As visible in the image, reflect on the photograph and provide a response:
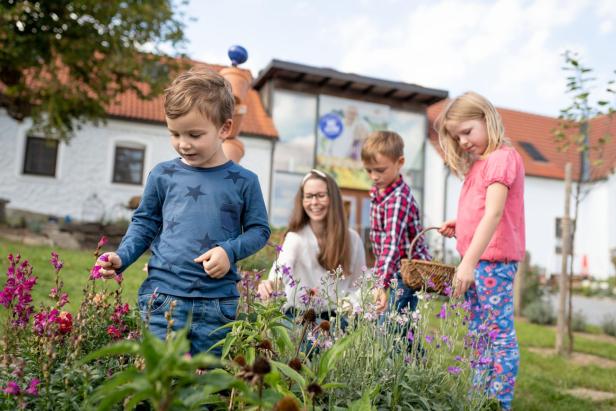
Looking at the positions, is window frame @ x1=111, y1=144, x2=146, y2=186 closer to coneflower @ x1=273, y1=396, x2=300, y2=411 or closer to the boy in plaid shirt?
the boy in plaid shirt

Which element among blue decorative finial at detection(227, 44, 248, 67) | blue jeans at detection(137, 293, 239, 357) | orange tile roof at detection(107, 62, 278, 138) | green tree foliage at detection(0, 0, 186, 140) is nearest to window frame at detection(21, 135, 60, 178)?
orange tile roof at detection(107, 62, 278, 138)

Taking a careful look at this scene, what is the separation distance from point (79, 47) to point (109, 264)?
11235 millimetres

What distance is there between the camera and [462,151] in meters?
3.26

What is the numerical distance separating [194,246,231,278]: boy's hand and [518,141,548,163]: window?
73.9 ft

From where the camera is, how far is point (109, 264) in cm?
199

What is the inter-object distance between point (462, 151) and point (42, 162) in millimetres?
15743

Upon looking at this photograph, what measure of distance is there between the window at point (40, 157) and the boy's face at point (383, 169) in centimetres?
1476

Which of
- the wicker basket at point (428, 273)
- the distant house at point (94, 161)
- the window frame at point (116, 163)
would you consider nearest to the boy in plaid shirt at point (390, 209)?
the wicker basket at point (428, 273)

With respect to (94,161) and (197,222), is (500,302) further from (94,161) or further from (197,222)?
(94,161)

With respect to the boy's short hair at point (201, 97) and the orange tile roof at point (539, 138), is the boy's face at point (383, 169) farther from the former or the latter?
the orange tile roof at point (539, 138)

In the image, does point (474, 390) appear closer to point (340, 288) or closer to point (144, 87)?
point (340, 288)

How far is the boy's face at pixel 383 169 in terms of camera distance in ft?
11.4

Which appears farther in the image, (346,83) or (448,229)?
(346,83)

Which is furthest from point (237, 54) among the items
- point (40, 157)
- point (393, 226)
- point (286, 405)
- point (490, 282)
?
point (40, 157)
